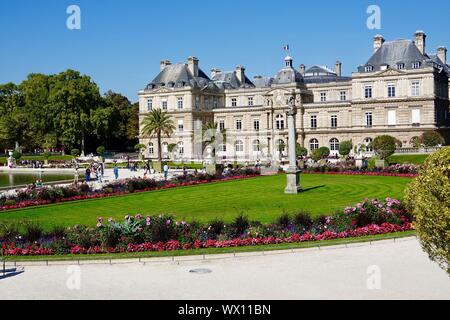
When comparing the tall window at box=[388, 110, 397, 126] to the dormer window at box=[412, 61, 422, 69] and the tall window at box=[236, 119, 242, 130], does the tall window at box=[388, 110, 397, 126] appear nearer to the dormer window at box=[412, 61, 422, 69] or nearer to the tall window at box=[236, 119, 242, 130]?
the dormer window at box=[412, 61, 422, 69]

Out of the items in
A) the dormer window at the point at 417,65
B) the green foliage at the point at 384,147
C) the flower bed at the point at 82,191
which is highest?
the dormer window at the point at 417,65

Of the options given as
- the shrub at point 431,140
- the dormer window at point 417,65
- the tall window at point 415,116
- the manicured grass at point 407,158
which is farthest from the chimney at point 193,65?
the manicured grass at point 407,158

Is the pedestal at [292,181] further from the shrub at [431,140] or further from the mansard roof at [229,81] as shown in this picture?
the mansard roof at [229,81]

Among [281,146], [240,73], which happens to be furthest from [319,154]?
[240,73]

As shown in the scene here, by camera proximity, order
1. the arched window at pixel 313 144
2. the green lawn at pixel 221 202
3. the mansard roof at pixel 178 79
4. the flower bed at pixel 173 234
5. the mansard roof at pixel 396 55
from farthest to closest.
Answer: the mansard roof at pixel 178 79
the arched window at pixel 313 144
the mansard roof at pixel 396 55
the green lawn at pixel 221 202
the flower bed at pixel 173 234

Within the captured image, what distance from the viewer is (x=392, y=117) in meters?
71.8

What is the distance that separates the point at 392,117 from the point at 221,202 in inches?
1953

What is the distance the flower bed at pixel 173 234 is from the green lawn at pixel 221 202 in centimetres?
320

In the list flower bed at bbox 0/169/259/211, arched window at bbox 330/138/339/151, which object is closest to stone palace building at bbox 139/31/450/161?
arched window at bbox 330/138/339/151

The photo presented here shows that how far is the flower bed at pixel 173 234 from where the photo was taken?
53.3 feet

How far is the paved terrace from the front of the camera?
38.0 ft

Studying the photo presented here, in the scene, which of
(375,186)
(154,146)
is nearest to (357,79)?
(154,146)

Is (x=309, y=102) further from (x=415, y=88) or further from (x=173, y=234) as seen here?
(x=173, y=234)
